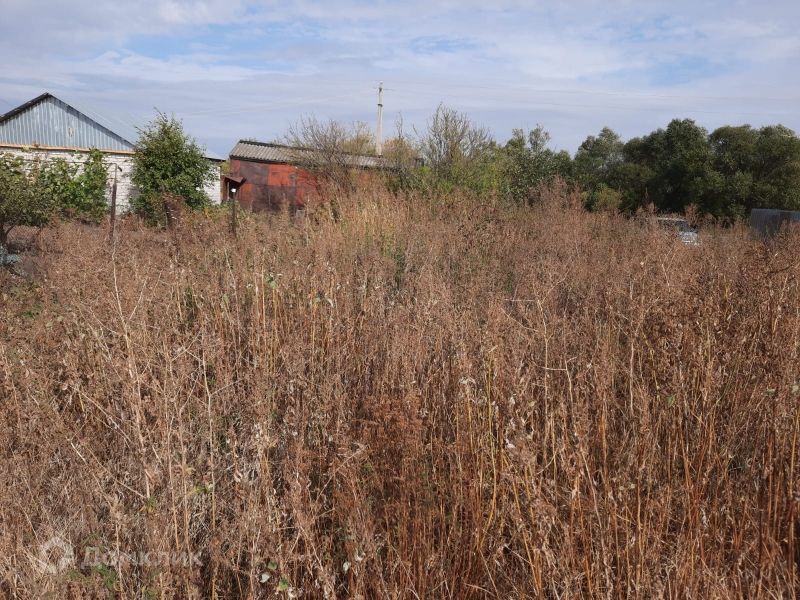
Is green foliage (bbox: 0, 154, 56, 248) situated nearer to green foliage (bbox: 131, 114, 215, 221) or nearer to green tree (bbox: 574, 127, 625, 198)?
green foliage (bbox: 131, 114, 215, 221)

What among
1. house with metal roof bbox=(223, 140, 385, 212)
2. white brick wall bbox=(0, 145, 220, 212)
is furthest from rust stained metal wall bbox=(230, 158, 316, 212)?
white brick wall bbox=(0, 145, 220, 212)

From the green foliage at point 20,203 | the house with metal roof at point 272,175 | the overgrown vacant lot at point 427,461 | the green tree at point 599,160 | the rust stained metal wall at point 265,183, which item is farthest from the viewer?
the green tree at point 599,160

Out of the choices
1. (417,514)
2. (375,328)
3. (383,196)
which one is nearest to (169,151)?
(383,196)

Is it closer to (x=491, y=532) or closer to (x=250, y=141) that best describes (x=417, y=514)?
(x=491, y=532)

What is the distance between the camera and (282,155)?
3123cm

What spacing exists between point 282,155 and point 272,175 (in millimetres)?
1461

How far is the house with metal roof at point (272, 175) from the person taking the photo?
26391 mm

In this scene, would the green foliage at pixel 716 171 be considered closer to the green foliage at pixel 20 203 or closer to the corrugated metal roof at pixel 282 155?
the corrugated metal roof at pixel 282 155

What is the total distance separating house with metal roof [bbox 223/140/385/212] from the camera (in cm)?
2639

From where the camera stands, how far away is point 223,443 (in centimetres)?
331

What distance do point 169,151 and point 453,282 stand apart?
1938 centimetres

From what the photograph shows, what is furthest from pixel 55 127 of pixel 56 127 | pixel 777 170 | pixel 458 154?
pixel 777 170

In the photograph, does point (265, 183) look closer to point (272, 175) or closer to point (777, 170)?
point (272, 175)

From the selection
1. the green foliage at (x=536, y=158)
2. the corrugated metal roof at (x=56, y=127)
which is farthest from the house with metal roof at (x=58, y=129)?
the green foliage at (x=536, y=158)
